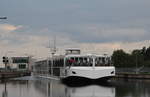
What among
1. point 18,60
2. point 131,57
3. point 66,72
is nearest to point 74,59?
point 66,72

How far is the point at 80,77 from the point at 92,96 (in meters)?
17.2

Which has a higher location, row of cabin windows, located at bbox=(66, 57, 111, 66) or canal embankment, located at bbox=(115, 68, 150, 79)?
row of cabin windows, located at bbox=(66, 57, 111, 66)

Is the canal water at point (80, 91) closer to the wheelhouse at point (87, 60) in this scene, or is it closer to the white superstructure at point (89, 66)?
the white superstructure at point (89, 66)

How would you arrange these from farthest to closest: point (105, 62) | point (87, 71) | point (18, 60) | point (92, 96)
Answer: point (18, 60), point (105, 62), point (87, 71), point (92, 96)

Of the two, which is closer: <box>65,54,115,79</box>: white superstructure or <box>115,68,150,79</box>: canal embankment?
<box>65,54,115,79</box>: white superstructure

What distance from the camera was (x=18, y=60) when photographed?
154m

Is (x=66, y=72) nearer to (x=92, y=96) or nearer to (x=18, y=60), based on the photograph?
(x=92, y=96)

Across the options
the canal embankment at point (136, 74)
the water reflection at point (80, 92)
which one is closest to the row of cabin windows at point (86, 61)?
the water reflection at point (80, 92)

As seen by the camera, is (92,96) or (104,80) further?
(104,80)

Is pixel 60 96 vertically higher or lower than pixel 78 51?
lower

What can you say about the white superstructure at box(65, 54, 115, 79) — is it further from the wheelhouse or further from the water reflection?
the water reflection

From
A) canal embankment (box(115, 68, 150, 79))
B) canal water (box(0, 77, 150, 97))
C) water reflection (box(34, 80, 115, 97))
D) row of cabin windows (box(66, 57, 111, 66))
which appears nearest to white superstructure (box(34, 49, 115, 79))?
row of cabin windows (box(66, 57, 111, 66))

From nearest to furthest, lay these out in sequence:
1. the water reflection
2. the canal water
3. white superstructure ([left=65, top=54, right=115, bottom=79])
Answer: the water reflection
the canal water
white superstructure ([left=65, top=54, right=115, bottom=79])

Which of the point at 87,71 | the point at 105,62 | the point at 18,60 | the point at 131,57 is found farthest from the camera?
the point at 18,60
